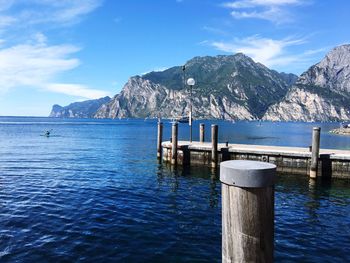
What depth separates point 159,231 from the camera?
45.9ft

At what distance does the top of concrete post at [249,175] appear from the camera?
3.25 metres

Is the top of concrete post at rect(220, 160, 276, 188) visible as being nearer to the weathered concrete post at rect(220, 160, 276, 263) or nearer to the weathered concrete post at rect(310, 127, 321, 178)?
the weathered concrete post at rect(220, 160, 276, 263)

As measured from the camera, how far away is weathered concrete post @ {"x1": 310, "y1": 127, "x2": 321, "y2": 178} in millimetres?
24062

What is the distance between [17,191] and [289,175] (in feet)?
69.2

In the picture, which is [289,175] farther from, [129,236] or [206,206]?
[129,236]

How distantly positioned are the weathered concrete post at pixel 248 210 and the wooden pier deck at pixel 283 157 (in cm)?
2456

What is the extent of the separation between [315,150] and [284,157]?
3.38 metres

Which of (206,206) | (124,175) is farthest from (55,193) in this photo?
(206,206)

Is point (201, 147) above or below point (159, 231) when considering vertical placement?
above

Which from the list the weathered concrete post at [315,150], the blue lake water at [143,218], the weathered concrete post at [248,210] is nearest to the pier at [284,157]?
the weathered concrete post at [315,150]

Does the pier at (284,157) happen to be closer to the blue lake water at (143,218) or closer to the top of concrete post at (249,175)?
the blue lake water at (143,218)

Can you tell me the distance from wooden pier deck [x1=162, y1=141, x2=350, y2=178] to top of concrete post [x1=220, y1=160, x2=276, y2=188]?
24681 mm

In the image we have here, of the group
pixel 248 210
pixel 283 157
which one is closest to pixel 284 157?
pixel 283 157

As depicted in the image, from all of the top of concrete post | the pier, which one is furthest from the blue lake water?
the top of concrete post
